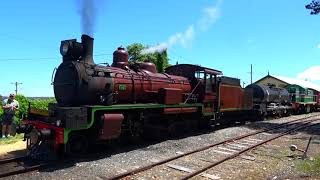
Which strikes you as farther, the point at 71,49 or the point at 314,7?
the point at 314,7

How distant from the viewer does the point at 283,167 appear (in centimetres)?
1090

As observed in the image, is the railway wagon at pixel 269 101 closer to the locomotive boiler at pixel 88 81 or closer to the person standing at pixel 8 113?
the locomotive boiler at pixel 88 81

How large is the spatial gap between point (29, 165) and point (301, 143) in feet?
35.2

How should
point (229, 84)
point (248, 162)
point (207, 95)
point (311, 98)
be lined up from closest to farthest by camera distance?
point (248, 162) → point (207, 95) → point (229, 84) → point (311, 98)

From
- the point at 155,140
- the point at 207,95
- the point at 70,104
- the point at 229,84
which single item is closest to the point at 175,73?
the point at 207,95

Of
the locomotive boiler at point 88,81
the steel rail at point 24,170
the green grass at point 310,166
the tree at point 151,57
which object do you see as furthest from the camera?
the tree at point 151,57

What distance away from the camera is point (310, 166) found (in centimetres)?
1086

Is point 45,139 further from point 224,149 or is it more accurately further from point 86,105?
point 224,149

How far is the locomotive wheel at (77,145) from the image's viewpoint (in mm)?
11355

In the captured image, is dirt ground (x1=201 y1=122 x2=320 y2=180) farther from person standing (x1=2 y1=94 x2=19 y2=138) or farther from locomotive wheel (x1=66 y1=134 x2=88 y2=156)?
person standing (x1=2 y1=94 x2=19 y2=138)

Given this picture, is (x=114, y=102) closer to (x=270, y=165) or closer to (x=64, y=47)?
(x=64, y=47)

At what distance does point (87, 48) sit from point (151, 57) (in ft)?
118

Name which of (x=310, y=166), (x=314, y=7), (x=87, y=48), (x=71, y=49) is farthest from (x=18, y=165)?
(x=314, y=7)

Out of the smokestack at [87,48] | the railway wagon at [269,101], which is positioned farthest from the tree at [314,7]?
the smokestack at [87,48]
